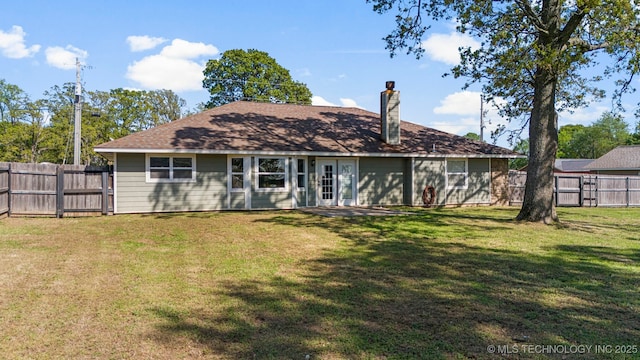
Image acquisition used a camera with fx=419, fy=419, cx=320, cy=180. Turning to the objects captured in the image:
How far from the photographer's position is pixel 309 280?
6098 mm

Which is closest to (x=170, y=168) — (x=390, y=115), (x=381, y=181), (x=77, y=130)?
(x=381, y=181)

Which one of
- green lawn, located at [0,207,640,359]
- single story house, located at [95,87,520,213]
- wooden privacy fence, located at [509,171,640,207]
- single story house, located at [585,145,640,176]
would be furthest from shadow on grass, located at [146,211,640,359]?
single story house, located at [585,145,640,176]

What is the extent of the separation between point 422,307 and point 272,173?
39.0ft

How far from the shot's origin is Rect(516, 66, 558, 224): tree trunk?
12047 millimetres

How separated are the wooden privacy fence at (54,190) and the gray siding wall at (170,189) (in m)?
0.52

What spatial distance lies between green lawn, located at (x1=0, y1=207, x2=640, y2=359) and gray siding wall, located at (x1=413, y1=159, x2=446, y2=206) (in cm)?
799

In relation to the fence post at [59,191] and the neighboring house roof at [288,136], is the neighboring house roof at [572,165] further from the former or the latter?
the fence post at [59,191]

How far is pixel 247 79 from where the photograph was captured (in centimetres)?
3947

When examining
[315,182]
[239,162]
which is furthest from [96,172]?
[315,182]

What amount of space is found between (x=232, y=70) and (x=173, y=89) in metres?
19.2

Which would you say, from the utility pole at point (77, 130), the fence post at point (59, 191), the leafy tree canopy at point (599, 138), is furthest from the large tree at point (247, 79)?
the leafy tree canopy at point (599, 138)

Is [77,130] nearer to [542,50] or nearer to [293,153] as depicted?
[293,153]

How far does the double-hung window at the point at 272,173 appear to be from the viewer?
16109 millimetres

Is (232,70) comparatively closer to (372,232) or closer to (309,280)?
(372,232)
